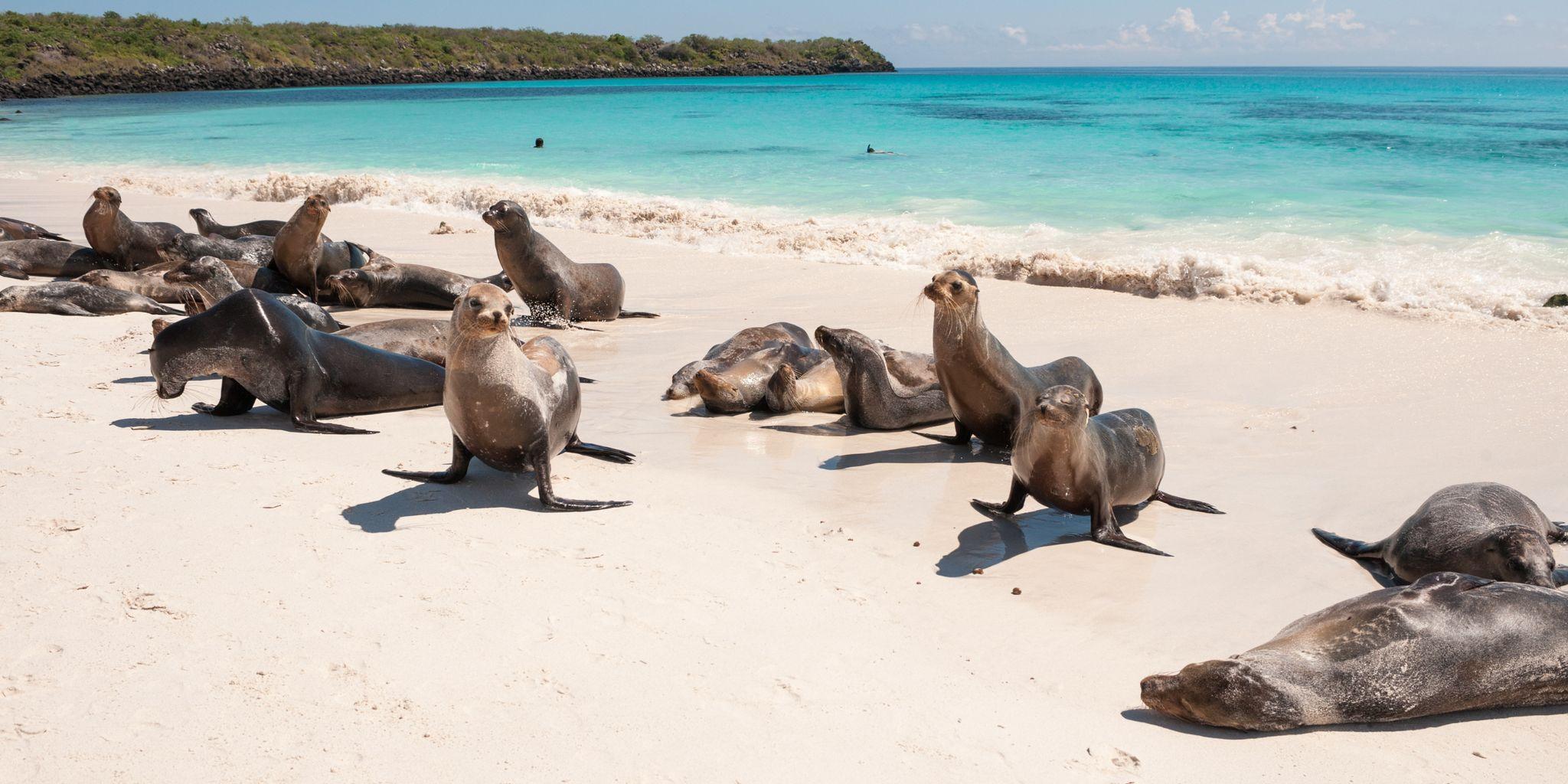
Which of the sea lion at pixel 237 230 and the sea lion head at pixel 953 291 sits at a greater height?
the sea lion head at pixel 953 291

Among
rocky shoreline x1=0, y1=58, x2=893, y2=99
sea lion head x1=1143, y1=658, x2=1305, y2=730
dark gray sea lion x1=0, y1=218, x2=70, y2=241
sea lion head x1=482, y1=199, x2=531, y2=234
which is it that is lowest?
sea lion head x1=1143, y1=658, x2=1305, y2=730

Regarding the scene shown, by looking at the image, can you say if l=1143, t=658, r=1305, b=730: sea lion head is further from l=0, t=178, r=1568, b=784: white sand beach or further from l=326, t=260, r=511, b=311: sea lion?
l=326, t=260, r=511, b=311: sea lion

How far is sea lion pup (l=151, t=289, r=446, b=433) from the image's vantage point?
6.08 meters

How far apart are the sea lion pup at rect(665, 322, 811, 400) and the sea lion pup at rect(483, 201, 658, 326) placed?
71.0 inches

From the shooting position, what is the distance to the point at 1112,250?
44.4 ft

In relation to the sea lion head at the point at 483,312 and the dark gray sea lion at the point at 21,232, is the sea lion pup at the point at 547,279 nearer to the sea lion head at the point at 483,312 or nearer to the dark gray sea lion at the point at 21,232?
the sea lion head at the point at 483,312

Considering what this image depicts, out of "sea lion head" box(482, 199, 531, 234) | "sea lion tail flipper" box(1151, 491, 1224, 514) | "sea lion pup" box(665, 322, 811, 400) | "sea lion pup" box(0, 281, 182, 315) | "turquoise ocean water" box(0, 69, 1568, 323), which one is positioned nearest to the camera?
"sea lion tail flipper" box(1151, 491, 1224, 514)

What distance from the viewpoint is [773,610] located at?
3.89m

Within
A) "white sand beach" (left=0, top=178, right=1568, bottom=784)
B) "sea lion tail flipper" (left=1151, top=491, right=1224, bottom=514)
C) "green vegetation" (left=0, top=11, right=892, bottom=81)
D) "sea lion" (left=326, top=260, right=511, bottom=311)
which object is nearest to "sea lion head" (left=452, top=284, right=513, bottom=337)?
"white sand beach" (left=0, top=178, right=1568, bottom=784)

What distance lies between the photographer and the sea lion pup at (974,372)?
6.21 metres

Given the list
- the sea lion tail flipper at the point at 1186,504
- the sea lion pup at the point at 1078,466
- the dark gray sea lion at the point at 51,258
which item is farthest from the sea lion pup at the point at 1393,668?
the dark gray sea lion at the point at 51,258

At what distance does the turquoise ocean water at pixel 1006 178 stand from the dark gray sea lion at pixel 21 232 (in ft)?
20.5

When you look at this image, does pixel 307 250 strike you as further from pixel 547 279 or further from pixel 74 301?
pixel 547 279

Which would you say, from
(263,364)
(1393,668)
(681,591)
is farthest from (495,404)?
(1393,668)
